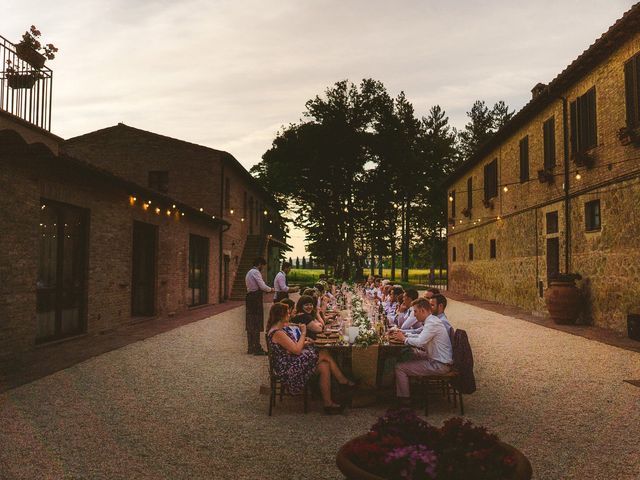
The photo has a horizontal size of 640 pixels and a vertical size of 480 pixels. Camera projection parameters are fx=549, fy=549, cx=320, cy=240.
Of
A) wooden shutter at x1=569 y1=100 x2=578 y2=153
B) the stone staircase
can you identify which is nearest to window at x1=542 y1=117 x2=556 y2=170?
wooden shutter at x1=569 y1=100 x2=578 y2=153

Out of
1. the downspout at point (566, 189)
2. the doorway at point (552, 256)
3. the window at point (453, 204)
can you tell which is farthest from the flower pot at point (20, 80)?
the window at point (453, 204)

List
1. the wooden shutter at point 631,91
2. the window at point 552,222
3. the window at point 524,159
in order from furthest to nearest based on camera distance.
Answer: the window at point 524,159 < the window at point 552,222 < the wooden shutter at point 631,91

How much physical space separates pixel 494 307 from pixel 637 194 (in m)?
9.13

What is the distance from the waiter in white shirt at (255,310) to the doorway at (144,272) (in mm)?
6602

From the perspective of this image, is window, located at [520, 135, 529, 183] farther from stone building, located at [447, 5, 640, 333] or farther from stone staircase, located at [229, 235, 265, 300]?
stone staircase, located at [229, 235, 265, 300]

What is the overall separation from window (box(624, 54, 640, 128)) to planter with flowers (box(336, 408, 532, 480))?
450 inches

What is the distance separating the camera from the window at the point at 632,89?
11.7 meters

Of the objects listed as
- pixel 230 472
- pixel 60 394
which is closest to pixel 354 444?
pixel 230 472

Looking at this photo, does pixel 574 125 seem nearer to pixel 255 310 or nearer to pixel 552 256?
pixel 552 256

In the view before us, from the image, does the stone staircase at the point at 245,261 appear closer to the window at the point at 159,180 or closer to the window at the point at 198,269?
the window at the point at 198,269

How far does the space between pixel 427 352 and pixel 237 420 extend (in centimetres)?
219

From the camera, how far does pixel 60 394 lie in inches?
265

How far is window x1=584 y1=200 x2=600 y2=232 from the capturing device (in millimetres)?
14125

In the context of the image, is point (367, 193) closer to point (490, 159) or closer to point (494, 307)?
point (490, 159)
